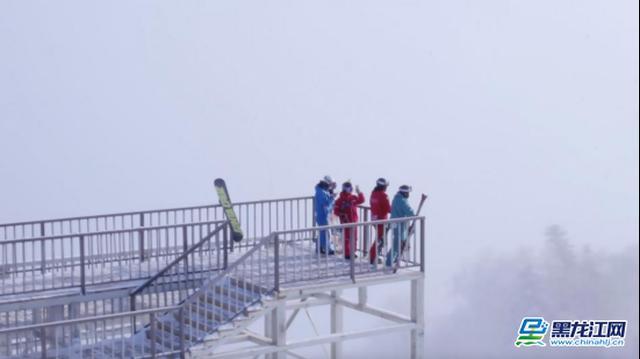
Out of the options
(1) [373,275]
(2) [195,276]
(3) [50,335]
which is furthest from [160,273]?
(1) [373,275]

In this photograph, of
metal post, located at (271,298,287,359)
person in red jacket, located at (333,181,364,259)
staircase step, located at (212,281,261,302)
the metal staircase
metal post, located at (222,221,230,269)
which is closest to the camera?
the metal staircase

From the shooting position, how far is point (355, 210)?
2014 centimetres

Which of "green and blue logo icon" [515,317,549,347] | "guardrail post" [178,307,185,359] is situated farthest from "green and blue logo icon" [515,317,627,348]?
"guardrail post" [178,307,185,359]

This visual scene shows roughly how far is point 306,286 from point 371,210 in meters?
2.34

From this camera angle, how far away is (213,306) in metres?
18.1

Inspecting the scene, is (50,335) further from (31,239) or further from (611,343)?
(611,343)

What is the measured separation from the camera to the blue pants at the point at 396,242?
1877 cm

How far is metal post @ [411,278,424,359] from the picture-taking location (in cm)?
1930

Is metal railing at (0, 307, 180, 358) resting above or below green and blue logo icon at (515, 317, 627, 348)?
above

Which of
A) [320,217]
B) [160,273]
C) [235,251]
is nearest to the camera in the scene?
[160,273]

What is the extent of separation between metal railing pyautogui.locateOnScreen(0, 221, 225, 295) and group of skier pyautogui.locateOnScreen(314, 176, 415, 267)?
6.93 feet

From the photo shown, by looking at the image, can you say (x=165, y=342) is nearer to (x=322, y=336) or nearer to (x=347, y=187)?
(x=322, y=336)

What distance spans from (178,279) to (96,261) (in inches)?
59.6

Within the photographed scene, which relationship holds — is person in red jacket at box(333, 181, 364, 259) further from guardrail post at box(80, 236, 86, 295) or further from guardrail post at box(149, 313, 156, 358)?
guardrail post at box(149, 313, 156, 358)
